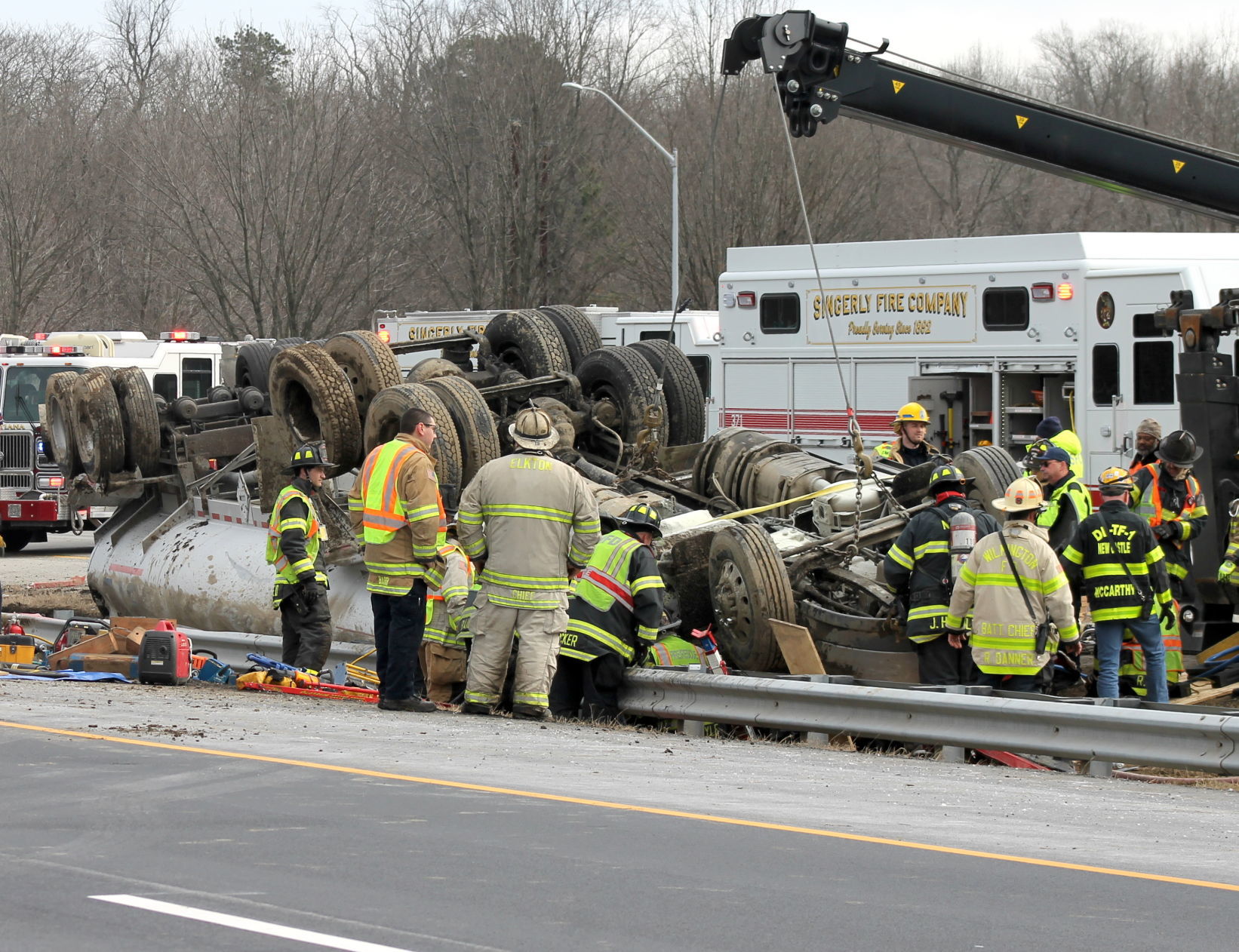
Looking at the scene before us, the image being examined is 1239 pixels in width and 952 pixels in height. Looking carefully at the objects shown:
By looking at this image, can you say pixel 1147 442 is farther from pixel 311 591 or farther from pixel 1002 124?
pixel 311 591

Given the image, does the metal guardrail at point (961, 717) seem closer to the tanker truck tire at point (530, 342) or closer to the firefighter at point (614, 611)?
the firefighter at point (614, 611)

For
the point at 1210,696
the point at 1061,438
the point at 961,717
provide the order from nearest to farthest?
the point at 961,717 → the point at 1210,696 → the point at 1061,438

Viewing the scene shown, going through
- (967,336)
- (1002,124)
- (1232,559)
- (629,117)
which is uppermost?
(629,117)

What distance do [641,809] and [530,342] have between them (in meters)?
9.76

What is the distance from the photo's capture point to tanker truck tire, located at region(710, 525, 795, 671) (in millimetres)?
10844

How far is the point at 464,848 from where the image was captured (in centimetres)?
611

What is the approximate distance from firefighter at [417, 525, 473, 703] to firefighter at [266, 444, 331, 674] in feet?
3.05

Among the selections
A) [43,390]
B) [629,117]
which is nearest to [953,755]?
[43,390]

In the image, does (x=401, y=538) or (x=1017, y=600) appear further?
(x=401, y=538)

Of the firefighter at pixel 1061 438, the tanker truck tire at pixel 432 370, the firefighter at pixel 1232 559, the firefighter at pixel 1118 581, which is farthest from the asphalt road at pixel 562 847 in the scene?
the tanker truck tire at pixel 432 370

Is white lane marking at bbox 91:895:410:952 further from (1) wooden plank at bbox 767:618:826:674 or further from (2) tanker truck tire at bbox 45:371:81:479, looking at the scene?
(2) tanker truck tire at bbox 45:371:81:479

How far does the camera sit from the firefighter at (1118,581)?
1015cm

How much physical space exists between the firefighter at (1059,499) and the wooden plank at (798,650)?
1.78 m

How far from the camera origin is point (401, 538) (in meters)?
9.98
